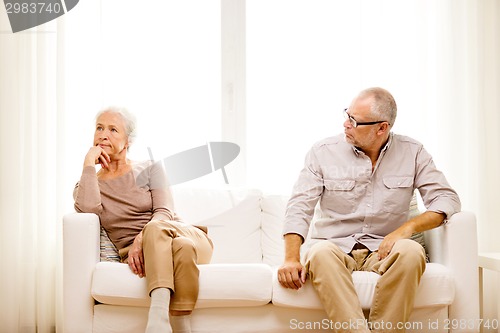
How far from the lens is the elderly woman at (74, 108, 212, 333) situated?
2.50 meters

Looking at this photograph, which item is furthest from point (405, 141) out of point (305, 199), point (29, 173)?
point (29, 173)

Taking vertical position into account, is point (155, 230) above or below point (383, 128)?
below

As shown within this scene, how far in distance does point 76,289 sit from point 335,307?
101cm

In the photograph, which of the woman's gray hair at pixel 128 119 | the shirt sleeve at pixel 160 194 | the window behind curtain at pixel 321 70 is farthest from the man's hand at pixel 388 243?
the woman's gray hair at pixel 128 119

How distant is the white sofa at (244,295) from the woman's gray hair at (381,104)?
0.50 meters

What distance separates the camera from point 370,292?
2527mm

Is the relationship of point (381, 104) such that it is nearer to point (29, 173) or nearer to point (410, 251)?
point (410, 251)

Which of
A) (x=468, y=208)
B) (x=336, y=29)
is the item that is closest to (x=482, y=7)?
(x=336, y=29)

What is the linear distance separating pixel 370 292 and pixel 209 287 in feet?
2.00

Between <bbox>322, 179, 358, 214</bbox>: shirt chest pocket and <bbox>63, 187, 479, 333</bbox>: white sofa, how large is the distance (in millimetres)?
374

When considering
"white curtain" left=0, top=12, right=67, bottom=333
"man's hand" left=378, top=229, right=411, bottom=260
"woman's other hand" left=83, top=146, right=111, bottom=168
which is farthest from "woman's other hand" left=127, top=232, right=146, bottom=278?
"white curtain" left=0, top=12, right=67, bottom=333

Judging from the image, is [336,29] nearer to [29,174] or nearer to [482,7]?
[482,7]

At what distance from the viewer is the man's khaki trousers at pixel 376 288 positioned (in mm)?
2377

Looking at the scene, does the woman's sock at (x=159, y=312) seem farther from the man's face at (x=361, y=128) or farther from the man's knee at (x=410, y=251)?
the man's face at (x=361, y=128)
